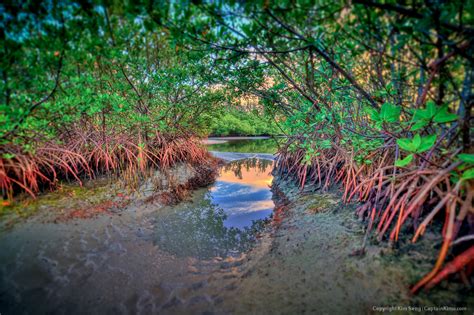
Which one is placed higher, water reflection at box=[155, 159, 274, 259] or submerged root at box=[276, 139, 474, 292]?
submerged root at box=[276, 139, 474, 292]

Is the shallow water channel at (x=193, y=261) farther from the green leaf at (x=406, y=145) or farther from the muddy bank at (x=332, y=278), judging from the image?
the green leaf at (x=406, y=145)

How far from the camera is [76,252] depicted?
2.75 metres

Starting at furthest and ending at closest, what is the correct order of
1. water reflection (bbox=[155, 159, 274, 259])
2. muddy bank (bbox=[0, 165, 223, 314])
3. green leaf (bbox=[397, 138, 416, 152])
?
water reflection (bbox=[155, 159, 274, 259]), muddy bank (bbox=[0, 165, 223, 314]), green leaf (bbox=[397, 138, 416, 152])

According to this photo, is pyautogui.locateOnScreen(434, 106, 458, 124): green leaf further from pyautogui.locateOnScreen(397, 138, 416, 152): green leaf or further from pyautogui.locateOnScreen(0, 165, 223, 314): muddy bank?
pyautogui.locateOnScreen(0, 165, 223, 314): muddy bank

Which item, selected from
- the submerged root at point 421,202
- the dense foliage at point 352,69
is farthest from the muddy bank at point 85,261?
the submerged root at point 421,202

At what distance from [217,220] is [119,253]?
1853 millimetres

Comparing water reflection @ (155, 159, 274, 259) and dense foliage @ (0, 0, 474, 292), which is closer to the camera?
dense foliage @ (0, 0, 474, 292)

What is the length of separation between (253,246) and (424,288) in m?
1.96

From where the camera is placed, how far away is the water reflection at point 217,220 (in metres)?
3.18

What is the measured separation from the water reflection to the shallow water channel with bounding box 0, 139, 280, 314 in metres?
0.02

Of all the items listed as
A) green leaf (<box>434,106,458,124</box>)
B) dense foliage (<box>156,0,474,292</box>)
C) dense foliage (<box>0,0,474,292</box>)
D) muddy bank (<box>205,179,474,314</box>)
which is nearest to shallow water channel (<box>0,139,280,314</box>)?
muddy bank (<box>205,179,474,314</box>)

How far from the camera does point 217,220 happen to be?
425 cm

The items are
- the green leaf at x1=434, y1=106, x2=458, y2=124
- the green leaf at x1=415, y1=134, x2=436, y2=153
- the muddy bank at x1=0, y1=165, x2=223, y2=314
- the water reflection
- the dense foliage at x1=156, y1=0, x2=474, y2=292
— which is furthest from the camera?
the water reflection

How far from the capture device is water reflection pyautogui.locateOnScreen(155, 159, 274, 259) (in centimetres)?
318
